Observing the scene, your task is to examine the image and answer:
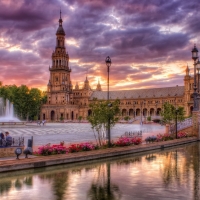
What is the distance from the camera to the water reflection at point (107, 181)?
10531 millimetres

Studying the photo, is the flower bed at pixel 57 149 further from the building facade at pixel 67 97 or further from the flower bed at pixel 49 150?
the building facade at pixel 67 97

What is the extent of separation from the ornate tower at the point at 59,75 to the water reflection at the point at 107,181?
4882 inches

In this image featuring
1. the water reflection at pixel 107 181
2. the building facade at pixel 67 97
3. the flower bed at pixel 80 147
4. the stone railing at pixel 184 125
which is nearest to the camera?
the water reflection at pixel 107 181

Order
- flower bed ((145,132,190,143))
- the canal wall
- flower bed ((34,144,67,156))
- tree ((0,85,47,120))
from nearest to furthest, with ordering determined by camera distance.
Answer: the canal wall, flower bed ((34,144,67,156)), flower bed ((145,132,190,143)), tree ((0,85,47,120))

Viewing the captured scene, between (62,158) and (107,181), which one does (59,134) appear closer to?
(62,158)

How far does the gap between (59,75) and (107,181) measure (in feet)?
427

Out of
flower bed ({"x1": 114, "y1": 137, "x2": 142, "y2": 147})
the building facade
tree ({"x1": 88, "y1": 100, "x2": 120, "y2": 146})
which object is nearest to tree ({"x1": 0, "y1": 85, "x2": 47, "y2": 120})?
the building facade

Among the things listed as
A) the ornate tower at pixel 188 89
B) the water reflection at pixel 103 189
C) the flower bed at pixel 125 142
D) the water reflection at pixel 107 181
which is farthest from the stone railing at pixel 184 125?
the ornate tower at pixel 188 89

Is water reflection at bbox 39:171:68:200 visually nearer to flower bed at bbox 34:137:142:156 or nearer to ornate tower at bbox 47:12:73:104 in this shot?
flower bed at bbox 34:137:142:156

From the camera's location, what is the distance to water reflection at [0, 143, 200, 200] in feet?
34.6

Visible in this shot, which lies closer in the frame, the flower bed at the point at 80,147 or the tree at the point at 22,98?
the flower bed at the point at 80,147

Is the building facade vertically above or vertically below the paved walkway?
above

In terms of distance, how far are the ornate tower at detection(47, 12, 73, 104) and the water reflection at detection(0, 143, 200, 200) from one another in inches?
4882

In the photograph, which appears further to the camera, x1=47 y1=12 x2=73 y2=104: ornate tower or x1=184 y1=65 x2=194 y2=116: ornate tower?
x1=47 y1=12 x2=73 y2=104: ornate tower
